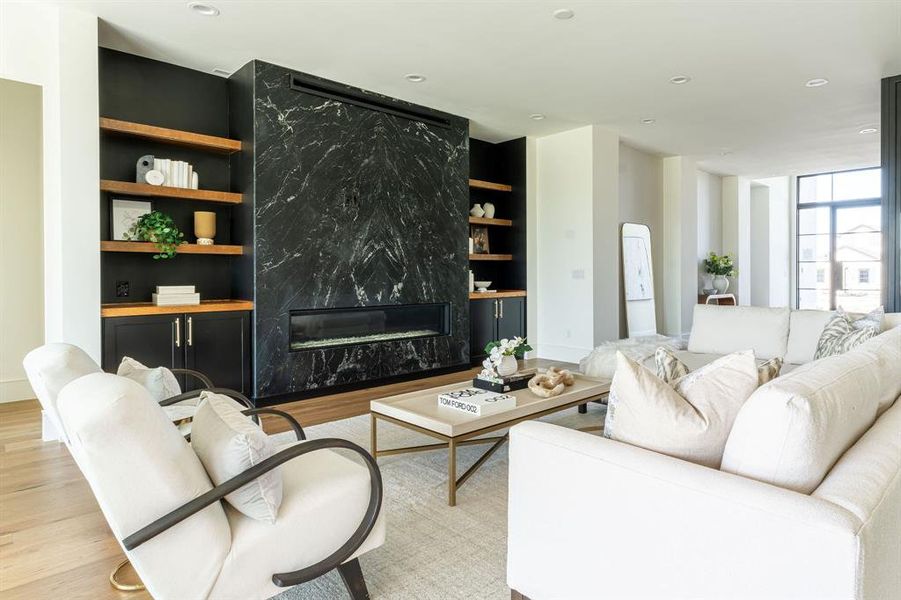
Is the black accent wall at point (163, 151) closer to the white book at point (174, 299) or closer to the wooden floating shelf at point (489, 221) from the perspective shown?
the white book at point (174, 299)

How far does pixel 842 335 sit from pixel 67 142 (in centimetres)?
506

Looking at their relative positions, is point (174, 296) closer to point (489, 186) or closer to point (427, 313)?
point (427, 313)

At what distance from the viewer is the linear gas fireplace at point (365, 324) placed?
4.96 metres

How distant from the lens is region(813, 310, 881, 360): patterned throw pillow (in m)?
3.02

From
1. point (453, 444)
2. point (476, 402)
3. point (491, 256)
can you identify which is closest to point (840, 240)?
point (491, 256)

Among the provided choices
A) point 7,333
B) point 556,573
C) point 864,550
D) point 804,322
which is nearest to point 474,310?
point 804,322

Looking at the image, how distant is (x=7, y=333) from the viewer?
465 cm

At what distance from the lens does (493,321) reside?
6766 millimetres

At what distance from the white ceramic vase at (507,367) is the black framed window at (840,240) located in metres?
9.35

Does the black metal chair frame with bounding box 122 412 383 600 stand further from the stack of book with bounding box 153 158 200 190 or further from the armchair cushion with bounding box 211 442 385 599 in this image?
the stack of book with bounding box 153 158 200 190

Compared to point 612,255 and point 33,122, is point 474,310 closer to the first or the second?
point 612,255

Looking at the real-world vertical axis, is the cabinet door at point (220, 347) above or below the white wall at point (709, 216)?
below

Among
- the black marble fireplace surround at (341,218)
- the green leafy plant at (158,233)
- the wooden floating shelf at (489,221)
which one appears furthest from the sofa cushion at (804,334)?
the green leafy plant at (158,233)

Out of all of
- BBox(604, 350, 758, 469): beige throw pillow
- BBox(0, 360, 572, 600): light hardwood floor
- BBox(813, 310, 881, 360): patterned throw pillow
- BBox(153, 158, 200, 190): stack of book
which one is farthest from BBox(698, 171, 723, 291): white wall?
BBox(604, 350, 758, 469): beige throw pillow
